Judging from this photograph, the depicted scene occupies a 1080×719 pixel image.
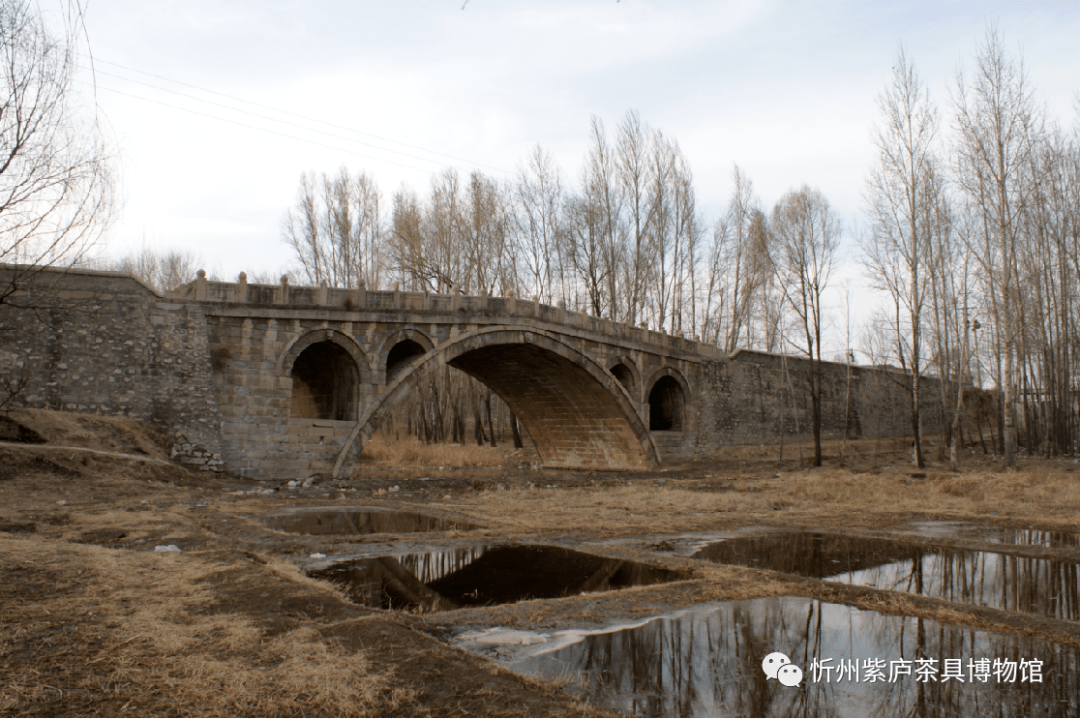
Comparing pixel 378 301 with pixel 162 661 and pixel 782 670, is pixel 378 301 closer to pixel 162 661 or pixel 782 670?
pixel 162 661

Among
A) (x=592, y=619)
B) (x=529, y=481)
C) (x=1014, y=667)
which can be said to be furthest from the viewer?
Result: (x=529, y=481)

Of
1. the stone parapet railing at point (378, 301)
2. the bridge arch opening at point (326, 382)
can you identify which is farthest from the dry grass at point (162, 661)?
the bridge arch opening at point (326, 382)

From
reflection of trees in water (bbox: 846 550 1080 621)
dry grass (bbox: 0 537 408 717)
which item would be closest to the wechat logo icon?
dry grass (bbox: 0 537 408 717)

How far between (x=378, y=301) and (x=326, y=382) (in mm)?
4013

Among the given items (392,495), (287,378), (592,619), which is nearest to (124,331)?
(287,378)

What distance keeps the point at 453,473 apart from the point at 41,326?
12.8 metres

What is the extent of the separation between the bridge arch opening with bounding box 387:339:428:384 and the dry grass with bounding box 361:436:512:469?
477 centimetres

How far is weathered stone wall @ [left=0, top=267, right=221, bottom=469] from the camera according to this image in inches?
688

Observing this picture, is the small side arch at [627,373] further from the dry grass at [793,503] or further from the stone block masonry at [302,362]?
the dry grass at [793,503]

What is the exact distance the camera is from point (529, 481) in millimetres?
21812

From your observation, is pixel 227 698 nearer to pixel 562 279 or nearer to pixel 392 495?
pixel 392 495

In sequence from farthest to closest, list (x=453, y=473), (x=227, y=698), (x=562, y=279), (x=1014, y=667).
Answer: (x=562, y=279), (x=453, y=473), (x=1014, y=667), (x=227, y=698)

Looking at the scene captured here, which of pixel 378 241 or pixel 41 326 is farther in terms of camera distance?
pixel 378 241

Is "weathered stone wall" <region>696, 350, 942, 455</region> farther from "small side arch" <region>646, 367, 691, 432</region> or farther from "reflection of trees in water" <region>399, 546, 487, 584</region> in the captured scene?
"reflection of trees in water" <region>399, 546, 487, 584</region>
